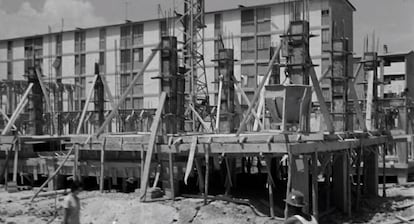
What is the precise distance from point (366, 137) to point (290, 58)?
597 cm

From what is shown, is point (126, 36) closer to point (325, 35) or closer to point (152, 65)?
point (152, 65)

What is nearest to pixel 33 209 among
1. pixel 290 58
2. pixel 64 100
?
pixel 290 58

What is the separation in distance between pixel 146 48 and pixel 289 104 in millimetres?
32246

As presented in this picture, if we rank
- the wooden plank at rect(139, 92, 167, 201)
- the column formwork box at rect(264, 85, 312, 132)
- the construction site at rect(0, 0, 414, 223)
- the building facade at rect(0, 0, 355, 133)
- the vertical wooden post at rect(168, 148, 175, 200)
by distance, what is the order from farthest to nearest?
the building facade at rect(0, 0, 355, 133), the vertical wooden post at rect(168, 148, 175, 200), the wooden plank at rect(139, 92, 167, 201), the construction site at rect(0, 0, 414, 223), the column formwork box at rect(264, 85, 312, 132)

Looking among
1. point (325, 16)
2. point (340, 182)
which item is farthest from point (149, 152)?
point (325, 16)

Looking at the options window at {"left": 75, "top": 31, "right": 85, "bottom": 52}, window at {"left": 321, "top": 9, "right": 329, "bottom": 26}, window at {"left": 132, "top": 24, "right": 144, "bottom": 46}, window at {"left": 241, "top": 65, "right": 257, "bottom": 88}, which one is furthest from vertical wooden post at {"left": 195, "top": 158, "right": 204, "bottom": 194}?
window at {"left": 75, "top": 31, "right": 85, "bottom": 52}

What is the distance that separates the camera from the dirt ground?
14523mm

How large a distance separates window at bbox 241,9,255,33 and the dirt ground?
83.8 ft

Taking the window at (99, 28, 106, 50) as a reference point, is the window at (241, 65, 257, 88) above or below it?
below

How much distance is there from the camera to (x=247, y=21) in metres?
41.9

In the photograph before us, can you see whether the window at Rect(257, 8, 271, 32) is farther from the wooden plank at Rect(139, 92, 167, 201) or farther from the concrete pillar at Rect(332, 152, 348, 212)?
the wooden plank at Rect(139, 92, 167, 201)

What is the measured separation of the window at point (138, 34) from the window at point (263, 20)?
10.7 meters

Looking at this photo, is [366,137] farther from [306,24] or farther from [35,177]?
[35,177]

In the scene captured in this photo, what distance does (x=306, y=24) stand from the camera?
16.1 metres
